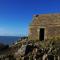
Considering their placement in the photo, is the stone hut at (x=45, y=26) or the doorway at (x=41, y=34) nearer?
the stone hut at (x=45, y=26)

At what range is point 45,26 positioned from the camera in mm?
41906

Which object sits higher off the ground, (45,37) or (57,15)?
(57,15)

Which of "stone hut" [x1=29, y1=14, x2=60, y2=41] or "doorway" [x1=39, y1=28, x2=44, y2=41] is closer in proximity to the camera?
"stone hut" [x1=29, y1=14, x2=60, y2=41]

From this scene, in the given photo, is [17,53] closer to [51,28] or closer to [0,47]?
[0,47]

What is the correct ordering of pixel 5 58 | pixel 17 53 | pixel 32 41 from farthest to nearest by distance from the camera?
pixel 32 41
pixel 17 53
pixel 5 58

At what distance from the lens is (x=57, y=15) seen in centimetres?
4316

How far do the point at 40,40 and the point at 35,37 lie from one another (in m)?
1.07

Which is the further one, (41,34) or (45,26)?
(41,34)

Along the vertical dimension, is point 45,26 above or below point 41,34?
above

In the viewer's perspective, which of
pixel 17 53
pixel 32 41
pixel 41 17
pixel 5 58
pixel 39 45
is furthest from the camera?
pixel 41 17

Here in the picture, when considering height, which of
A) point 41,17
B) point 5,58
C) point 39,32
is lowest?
point 5,58

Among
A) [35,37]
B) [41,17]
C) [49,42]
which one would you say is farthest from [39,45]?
[41,17]

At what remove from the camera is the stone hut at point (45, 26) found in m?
41.2

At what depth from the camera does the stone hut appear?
4116 centimetres
